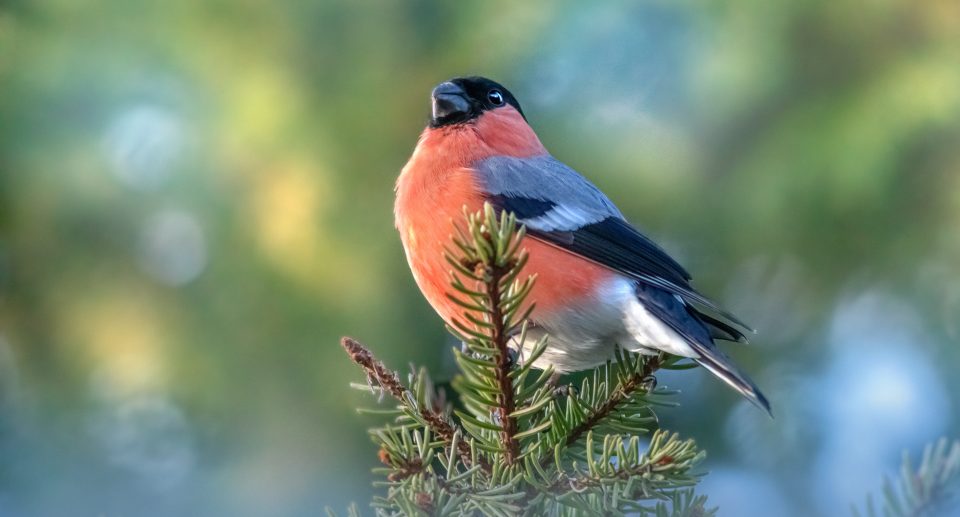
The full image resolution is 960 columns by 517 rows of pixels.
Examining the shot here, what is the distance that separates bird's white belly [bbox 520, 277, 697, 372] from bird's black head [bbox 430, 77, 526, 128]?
66 cm

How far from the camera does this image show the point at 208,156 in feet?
7.62

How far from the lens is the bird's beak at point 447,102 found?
214 centimetres

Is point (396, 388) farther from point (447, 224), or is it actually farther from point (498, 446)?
point (447, 224)

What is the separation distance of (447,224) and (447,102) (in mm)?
524

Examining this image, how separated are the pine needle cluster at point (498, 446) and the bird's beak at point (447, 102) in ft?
3.30

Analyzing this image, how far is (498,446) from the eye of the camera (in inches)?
47.0

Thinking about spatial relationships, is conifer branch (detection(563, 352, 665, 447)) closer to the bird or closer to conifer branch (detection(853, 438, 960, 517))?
the bird

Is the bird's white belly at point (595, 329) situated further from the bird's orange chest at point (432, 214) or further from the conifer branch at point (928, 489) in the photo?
the conifer branch at point (928, 489)

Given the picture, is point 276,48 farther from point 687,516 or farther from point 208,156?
point 687,516

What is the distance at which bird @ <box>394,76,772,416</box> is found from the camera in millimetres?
1666

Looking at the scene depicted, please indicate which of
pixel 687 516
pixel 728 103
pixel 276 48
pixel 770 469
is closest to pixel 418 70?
pixel 276 48

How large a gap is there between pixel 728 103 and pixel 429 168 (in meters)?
0.82

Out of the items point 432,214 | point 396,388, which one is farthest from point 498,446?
point 432,214

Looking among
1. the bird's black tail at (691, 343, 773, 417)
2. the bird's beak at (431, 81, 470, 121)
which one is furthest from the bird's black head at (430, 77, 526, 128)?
the bird's black tail at (691, 343, 773, 417)
